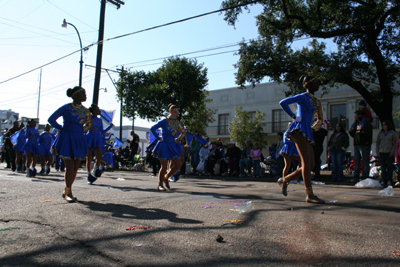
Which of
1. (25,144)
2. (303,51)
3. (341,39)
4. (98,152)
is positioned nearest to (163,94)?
(303,51)

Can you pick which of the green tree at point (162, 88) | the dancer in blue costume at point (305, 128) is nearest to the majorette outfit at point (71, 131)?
the dancer in blue costume at point (305, 128)

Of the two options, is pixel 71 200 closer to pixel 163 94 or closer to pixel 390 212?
pixel 390 212

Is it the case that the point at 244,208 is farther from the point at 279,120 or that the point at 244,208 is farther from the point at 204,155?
the point at 279,120

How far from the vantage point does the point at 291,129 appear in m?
5.64

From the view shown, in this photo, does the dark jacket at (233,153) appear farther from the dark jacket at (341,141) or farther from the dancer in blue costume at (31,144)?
the dancer in blue costume at (31,144)

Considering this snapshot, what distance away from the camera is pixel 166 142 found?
7531 mm

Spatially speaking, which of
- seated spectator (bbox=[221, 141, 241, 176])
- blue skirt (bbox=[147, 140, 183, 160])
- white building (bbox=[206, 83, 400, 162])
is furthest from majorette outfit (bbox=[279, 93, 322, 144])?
white building (bbox=[206, 83, 400, 162])

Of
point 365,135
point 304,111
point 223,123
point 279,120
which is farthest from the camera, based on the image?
point 223,123

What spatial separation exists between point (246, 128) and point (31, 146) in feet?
96.7

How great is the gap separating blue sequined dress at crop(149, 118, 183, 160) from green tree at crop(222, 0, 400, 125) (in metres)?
8.46

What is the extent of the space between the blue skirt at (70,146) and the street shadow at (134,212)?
0.89 metres

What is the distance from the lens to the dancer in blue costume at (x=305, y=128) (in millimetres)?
5457

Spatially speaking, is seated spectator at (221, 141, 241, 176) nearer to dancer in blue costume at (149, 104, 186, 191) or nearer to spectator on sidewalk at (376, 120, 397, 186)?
spectator on sidewalk at (376, 120, 397, 186)

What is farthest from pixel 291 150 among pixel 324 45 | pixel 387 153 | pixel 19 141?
pixel 324 45
